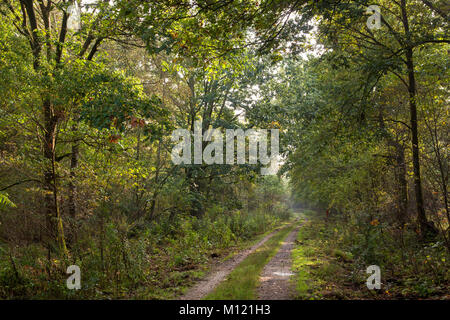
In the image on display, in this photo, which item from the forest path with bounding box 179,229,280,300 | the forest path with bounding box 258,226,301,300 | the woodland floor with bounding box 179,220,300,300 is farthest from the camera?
the forest path with bounding box 179,229,280,300

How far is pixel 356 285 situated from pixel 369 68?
6.21 metres

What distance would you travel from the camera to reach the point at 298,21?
722cm

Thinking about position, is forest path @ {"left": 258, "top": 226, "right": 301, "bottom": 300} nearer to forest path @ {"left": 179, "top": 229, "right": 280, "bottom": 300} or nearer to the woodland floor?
the woodland floor

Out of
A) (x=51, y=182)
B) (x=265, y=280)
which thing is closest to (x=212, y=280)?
(x=265, y=280)

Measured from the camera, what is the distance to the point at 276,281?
778 centimetres

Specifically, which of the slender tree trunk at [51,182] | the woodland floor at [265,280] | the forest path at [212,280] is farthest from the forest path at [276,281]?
the slender tree trunk at [51,182]

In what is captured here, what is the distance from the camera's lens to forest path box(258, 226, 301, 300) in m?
6.52

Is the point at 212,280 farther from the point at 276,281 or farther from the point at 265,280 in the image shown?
the point at 276,281

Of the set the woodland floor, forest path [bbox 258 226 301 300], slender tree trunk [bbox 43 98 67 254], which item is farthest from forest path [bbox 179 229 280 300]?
slender tree trunk [bbox 43 98 67 254]

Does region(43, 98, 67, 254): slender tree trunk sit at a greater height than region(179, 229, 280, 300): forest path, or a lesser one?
greater

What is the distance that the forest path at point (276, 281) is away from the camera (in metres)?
6.52

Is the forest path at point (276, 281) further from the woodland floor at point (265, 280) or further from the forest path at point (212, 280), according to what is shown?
the forest path at point (212, 280)

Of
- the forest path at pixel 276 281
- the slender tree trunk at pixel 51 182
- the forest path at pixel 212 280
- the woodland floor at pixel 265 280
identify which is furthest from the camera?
the slender tree trunk at pixel 51 182
